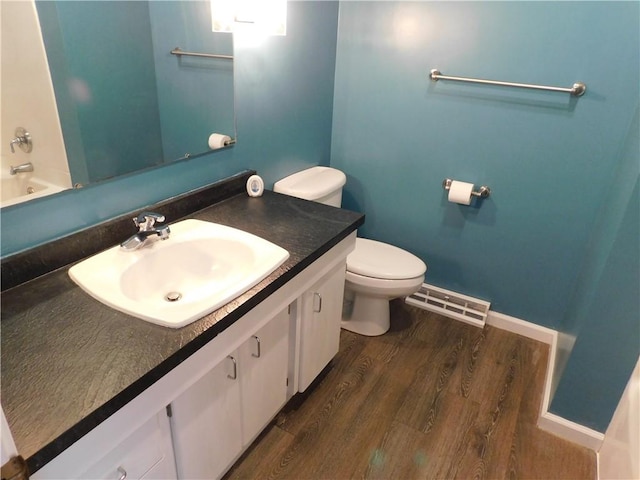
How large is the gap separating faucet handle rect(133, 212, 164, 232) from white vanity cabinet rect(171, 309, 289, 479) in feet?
1.45

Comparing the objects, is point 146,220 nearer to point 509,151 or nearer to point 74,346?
point 74,346

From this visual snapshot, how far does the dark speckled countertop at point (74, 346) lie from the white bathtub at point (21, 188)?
5.3 inches

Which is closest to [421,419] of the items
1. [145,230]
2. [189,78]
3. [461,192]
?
[461,192]

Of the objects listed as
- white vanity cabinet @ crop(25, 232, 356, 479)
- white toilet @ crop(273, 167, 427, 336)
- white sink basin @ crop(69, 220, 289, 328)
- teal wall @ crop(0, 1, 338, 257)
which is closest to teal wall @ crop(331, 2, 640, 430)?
teal wall @ crop(0, 1, 338, 257)

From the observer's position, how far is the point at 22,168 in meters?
1.09

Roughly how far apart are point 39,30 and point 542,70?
1829 mm

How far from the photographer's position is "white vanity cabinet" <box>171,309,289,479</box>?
1.15 meters

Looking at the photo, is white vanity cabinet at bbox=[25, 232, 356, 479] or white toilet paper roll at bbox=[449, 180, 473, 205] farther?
white toilet paper roll at bbox=[449, 180, 473, 205]

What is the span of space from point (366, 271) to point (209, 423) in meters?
1.07

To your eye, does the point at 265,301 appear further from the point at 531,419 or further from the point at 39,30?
the point at 531,419

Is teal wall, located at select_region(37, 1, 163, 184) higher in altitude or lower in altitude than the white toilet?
higher

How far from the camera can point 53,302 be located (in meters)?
1.07

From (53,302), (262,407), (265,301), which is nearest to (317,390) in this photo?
(262,407)

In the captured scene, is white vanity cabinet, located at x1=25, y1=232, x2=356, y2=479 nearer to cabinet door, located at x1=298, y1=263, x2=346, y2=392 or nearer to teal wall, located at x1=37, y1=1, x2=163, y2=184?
cabinet door, located at x1=298, y1=263, x2=346, y2=392
